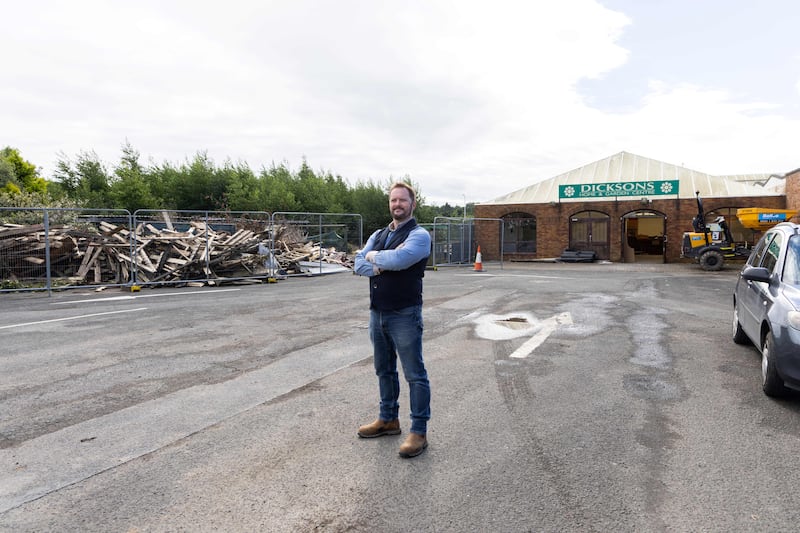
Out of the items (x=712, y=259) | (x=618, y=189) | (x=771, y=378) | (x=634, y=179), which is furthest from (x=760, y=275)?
→ (x=634, y=179)

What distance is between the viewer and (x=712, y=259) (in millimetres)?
21312

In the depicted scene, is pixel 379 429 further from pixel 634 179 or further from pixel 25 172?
pixel 25 172

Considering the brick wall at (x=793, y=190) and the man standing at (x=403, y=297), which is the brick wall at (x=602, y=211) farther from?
the man standing at (x=403, y=297)

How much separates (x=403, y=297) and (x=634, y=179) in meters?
29.6

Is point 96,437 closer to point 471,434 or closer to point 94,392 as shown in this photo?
point 94,392

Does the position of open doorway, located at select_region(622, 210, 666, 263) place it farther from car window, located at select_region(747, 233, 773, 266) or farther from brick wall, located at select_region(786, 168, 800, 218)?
car window, located at select_region(747, 233, 773, 266)

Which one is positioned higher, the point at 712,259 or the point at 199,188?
the point at 199,188

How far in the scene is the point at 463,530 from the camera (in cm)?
280

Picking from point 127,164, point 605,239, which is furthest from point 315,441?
point 127,164

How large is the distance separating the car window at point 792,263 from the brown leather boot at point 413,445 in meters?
4.13

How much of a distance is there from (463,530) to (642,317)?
25.8ft

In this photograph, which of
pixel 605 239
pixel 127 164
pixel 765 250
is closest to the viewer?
pixel 765 250

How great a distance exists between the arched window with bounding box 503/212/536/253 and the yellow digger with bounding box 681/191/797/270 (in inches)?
365

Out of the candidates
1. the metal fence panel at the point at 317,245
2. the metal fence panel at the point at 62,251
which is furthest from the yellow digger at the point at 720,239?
the metal fence panel at the point at 62,251
